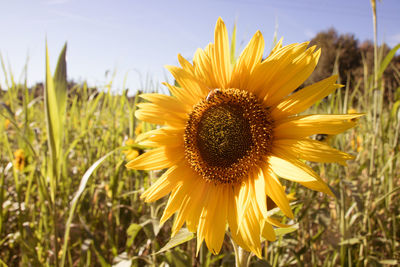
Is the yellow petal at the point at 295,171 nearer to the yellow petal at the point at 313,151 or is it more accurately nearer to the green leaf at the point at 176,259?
the yellow petal at the point at 313,151

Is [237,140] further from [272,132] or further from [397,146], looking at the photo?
[397,146]

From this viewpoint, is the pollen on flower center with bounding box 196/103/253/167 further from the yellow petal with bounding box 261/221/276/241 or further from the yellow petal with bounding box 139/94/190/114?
the yellow petal with bounding box 261/221/276/241

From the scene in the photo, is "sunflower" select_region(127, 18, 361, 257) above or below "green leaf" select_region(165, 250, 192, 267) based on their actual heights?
above

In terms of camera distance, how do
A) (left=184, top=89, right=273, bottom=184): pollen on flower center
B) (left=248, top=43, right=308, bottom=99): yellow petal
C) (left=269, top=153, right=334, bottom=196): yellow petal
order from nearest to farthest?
(left=269, top=153, right=334, bottom=196): yellow petal < (left=248, top=43, right=308, bottom=99): yellow petal < (left=184, top=89, right=273, bottom=184): pollen on flower center

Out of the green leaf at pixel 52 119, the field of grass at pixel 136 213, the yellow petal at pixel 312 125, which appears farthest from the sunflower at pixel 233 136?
the green leaf at pixel 52 119

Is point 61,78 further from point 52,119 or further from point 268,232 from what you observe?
point 268,232

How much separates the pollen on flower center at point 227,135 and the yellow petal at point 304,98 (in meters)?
0.05

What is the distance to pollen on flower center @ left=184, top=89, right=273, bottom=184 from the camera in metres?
0.85

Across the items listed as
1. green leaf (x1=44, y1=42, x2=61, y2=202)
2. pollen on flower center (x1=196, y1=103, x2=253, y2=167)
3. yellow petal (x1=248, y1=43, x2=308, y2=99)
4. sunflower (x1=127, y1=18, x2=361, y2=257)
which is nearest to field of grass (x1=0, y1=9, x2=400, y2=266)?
green leaf (x1=44, y1=42, x2=61, y2=202)

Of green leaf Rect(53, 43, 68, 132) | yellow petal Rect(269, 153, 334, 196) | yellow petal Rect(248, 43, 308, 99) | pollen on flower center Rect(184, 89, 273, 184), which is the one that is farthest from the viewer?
green leaf Rect(53, 43, 68, 132)

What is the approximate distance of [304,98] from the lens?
0.71m

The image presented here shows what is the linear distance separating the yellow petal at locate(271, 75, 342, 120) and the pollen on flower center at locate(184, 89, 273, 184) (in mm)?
55

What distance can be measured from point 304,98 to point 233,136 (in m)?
0.25

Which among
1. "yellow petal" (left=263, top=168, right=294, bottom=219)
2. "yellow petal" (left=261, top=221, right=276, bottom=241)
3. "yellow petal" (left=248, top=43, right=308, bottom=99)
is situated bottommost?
"yellow petal" (left=261, top=221, right=276, bottom=241)
